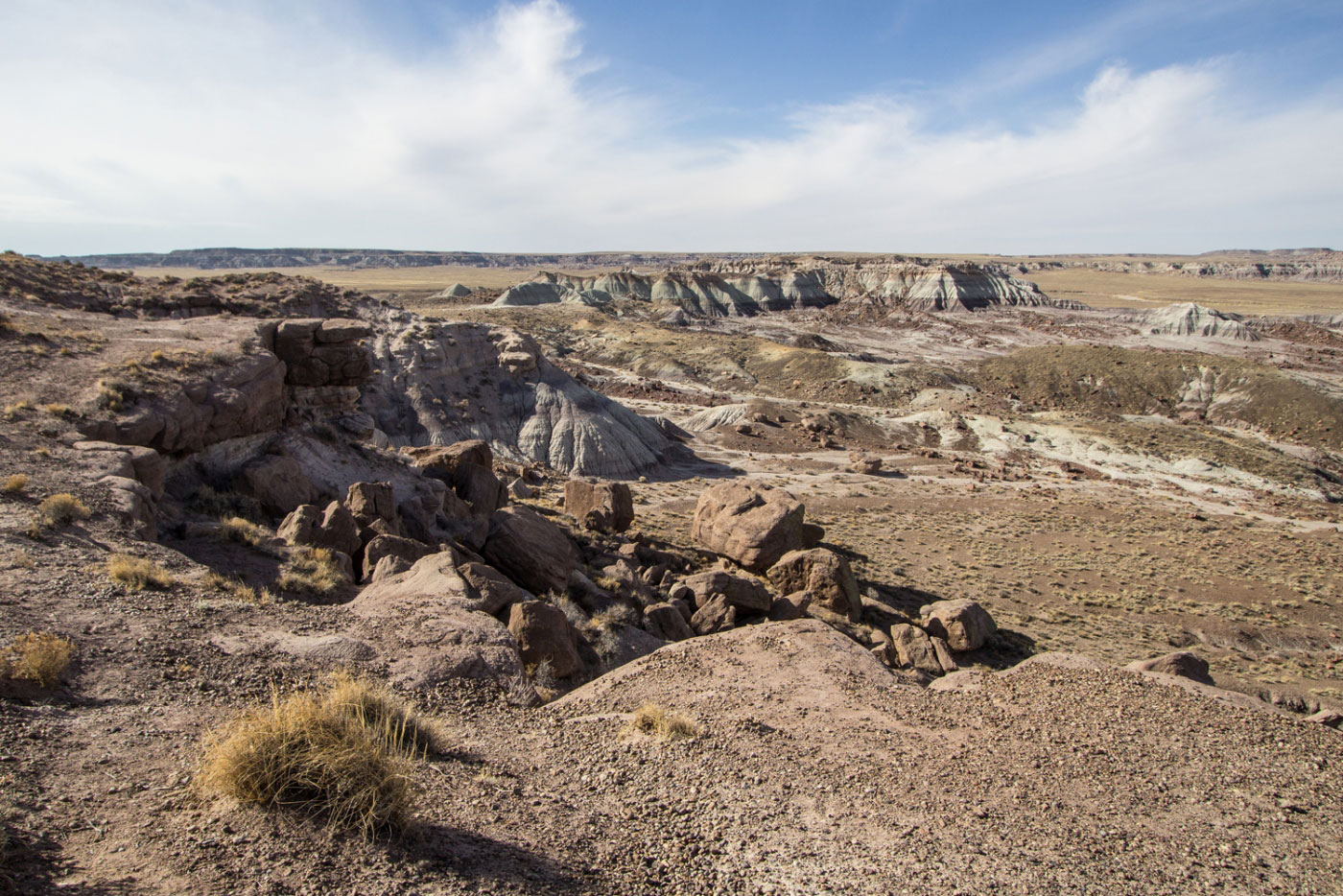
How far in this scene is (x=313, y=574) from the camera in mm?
12039

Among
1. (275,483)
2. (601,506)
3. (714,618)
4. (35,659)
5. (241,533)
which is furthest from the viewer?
(601,506)

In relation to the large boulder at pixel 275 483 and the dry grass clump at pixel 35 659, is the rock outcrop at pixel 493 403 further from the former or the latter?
the dry grass clump at pixel 35 659

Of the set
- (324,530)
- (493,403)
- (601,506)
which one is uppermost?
(324,530)

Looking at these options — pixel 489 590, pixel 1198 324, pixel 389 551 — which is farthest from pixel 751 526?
pixel 1198 324

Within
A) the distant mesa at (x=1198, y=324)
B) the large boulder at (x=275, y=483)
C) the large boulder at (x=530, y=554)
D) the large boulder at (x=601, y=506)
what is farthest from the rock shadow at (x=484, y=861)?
the distant mesa at (x=1198, y=324)

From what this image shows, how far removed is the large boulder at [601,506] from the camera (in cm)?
2330

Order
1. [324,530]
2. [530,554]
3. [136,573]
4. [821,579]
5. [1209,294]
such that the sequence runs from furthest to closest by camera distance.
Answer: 1. [1209,294]
2. [821,579]
3. [530,554]
4. [324,530]
5. [136,573]

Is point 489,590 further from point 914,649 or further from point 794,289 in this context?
point 794,289

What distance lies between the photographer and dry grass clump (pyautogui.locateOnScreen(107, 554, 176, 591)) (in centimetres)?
927

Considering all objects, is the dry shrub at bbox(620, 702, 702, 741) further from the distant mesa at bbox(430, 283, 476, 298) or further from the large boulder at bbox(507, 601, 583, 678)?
the distant mesa at bbox(430, 283, 476, 298)

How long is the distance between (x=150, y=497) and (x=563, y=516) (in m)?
12.7

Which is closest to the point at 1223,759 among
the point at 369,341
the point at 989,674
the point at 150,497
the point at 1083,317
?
the point at 989,674

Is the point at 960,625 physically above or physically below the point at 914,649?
below

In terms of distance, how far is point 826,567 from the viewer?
19688 mm
